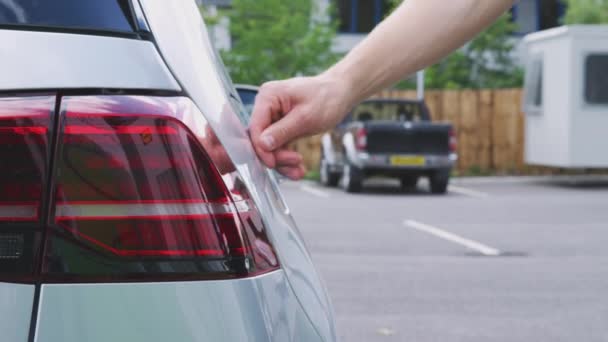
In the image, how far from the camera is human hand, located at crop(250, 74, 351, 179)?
2244 millimetres

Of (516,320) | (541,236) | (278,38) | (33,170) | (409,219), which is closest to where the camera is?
(33,170)

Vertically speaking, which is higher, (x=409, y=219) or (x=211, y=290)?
(x=211, y=290)

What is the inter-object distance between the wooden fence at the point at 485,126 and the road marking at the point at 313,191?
13.6ft

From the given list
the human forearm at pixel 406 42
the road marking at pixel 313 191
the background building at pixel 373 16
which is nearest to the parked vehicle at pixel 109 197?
the human forearm at pixel 406 42

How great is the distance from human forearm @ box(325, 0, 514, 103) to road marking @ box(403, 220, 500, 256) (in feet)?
25.6

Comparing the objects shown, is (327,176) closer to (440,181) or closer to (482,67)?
(440,181)

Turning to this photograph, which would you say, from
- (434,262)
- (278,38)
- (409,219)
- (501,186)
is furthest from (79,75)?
(278,38)

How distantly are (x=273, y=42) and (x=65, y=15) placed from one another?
943 inches

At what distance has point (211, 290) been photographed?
1.83 meters

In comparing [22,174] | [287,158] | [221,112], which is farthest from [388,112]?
[22,174]

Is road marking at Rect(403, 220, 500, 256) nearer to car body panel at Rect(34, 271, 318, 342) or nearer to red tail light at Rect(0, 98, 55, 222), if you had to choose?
car body panel at Rect(34, 271, 318, 342)

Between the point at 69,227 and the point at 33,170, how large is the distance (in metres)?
0.11

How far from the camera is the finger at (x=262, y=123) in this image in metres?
2.25

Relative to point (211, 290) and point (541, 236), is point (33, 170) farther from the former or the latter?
point (541, 236)
